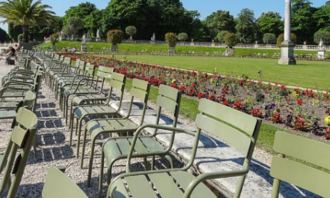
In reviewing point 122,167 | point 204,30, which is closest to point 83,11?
point 204,30

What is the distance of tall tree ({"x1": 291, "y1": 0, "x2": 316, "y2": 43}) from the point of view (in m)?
79.2

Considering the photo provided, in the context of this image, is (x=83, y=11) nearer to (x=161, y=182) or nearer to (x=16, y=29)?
(x=16, y=29)

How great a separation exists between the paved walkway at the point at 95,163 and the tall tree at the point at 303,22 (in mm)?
77753

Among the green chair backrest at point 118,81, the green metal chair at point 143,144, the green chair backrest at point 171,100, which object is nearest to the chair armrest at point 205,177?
the green metal chair at point 143,144

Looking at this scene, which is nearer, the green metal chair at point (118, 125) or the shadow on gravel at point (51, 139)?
the green metal chair at point (118, 125)

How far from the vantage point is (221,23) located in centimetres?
8725

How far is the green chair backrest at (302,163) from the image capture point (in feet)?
6.62

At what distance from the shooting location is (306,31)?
80.1m

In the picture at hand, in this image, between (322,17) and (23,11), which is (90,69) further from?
(322,17)

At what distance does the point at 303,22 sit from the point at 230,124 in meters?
81.8

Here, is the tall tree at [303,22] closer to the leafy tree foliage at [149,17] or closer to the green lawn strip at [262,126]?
the leafy tree foliage at [149,17]

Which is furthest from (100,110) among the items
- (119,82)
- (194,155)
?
(194,155)

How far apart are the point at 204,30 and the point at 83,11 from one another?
27.6m

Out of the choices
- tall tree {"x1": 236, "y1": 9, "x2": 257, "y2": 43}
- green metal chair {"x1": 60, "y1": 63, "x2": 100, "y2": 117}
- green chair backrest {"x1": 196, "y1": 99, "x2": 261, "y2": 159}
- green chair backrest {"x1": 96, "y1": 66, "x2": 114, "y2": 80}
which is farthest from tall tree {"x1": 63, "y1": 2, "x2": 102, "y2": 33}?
green chair backrest {"x1": 196, "y1": 99, "x2": 261, "y2": 159}
